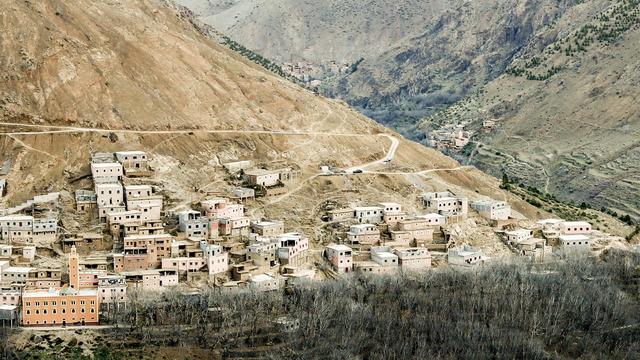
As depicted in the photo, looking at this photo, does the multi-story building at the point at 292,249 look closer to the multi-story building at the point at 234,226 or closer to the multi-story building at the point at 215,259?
the multi-story building at the point at 234,226

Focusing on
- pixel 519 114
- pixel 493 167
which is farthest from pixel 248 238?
pixel 519 114

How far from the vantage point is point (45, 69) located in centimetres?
7794

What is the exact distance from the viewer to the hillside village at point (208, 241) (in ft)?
199

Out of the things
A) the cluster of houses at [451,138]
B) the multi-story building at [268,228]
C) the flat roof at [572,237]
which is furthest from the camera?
the cluster of houses at [451,138]

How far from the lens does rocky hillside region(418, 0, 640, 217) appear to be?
110 meters

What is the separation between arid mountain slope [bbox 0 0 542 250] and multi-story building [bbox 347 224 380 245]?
8.39 ft

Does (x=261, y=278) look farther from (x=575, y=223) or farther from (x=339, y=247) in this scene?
(x=575, y=223)

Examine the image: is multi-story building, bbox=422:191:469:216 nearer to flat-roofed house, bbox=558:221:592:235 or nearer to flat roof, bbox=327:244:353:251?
flat-roofed house, bbox=558:221:592:235

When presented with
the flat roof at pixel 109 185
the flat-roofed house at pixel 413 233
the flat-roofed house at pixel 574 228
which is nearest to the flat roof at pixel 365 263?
the flat-roofed house at pixel 413 233

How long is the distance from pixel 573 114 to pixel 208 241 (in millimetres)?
68848

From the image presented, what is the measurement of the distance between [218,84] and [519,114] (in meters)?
57.1

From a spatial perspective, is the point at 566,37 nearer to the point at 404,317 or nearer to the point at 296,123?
the point at 296,123

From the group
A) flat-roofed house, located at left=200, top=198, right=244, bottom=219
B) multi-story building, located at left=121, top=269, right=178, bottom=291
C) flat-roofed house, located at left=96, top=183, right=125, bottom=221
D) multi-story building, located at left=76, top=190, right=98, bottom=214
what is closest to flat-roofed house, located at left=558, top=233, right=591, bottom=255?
flat-roofed house, located at left=200, top=198, right=244, bottom=219

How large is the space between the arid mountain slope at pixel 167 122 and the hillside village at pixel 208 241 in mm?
1454
